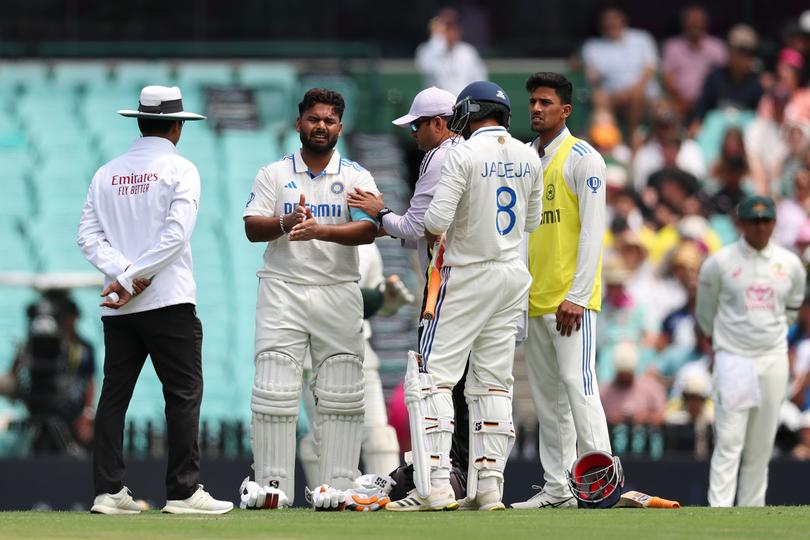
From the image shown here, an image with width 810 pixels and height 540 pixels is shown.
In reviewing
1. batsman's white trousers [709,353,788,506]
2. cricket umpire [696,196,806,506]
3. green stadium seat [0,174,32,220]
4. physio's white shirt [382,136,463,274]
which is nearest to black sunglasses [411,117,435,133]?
physio's white shirt [382,136,463,274]

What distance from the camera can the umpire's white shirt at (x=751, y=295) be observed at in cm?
1314

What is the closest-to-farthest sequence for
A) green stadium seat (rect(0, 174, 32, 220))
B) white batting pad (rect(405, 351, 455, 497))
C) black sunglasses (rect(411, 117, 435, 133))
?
white batting pad (rect(405, 351, 455, 497))
black sunglasses (rect(411, 117, 435, 133))
green stadium seat (rect(0, 174, 32, 220))

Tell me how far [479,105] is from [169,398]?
6.97 feet

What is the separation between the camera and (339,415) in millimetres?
10641

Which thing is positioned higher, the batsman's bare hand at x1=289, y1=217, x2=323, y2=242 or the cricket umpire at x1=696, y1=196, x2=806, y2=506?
the batsman's bare hand at x1=289, y1=217, x2=323, y2=242

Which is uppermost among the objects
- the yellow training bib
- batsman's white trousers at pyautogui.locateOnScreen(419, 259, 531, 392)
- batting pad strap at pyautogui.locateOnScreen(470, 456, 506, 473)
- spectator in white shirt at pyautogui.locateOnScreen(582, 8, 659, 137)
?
spectator in white shirt at pyautogui.locateOnScreen(582, 8, 659, 137)

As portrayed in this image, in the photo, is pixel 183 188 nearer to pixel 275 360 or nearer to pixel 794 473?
pixel 275 360

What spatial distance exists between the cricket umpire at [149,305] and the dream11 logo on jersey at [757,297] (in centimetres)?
438

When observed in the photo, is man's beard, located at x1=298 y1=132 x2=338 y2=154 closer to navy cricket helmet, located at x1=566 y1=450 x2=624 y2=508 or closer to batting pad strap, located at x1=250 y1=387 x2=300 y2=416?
batting pad strap, located at x1=250 y1=387 x2=300 y2=416

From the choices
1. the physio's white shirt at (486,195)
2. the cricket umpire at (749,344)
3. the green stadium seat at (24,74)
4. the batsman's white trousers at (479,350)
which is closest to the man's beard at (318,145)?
the physio's white shirt at (486,195)

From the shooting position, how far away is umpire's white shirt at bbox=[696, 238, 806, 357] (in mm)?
13141

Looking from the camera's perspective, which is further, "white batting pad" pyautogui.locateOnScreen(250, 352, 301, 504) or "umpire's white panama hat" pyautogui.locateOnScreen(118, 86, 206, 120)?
"white batting pad" pyautogui.locateOnScreen(250, 352, 301, 504)

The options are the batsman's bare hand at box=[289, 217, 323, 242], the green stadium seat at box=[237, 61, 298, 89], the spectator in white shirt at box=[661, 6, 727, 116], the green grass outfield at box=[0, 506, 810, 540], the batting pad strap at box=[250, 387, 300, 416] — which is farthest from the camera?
the green stadium seat at box=[237, 61, 298, 89]

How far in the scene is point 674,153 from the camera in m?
20.4
